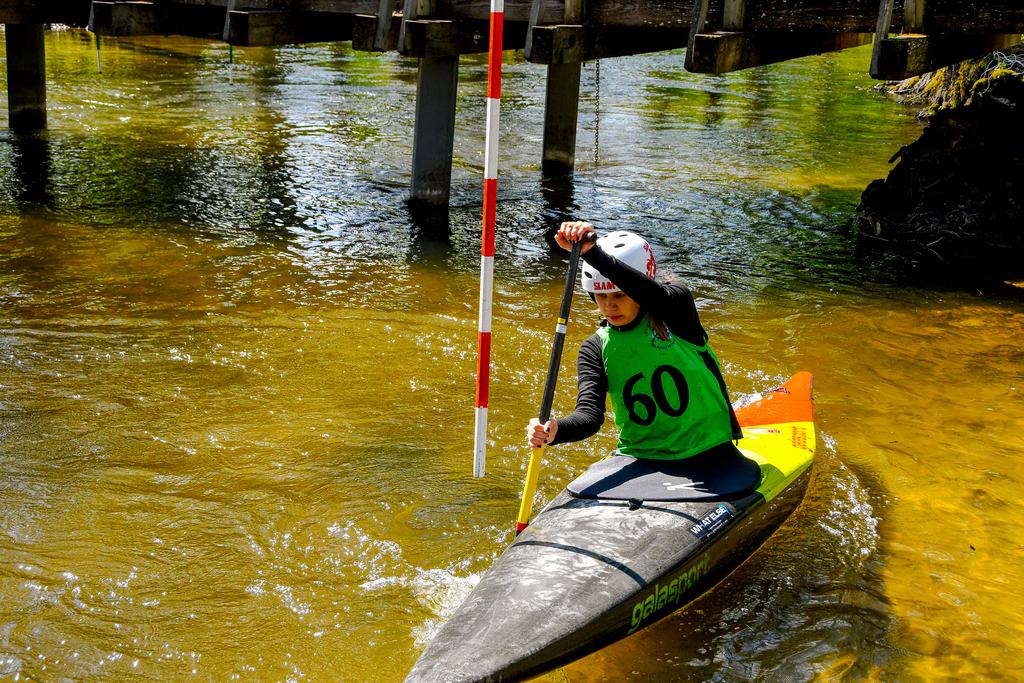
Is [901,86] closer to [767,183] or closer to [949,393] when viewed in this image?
[767,183]

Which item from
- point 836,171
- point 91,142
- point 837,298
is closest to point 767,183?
point 836,171

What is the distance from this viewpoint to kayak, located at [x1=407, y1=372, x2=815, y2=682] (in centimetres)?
335

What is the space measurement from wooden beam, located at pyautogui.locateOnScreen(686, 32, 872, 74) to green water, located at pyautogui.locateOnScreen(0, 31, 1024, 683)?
6.08 ft

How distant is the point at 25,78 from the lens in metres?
12.9

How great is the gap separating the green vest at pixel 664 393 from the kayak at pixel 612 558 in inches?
4.4

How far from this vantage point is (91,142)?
12.6 meters

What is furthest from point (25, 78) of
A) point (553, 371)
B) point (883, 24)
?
point (553, 371)

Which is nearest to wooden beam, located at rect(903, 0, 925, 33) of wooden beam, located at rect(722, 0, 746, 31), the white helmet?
wooden beam, located at rect(722, 0, 746, 31)

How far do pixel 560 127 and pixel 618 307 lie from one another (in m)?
8.32

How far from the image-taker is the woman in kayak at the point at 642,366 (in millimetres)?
3824

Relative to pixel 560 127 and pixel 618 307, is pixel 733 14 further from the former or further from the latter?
pixel 618 307

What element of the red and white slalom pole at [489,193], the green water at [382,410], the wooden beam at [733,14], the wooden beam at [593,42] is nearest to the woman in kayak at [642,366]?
the red and white slalom pole at [489,193]

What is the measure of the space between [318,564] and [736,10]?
213 inches

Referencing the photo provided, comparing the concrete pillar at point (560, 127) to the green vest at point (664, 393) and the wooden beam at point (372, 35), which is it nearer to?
the wooden beam at point (372, 35)
